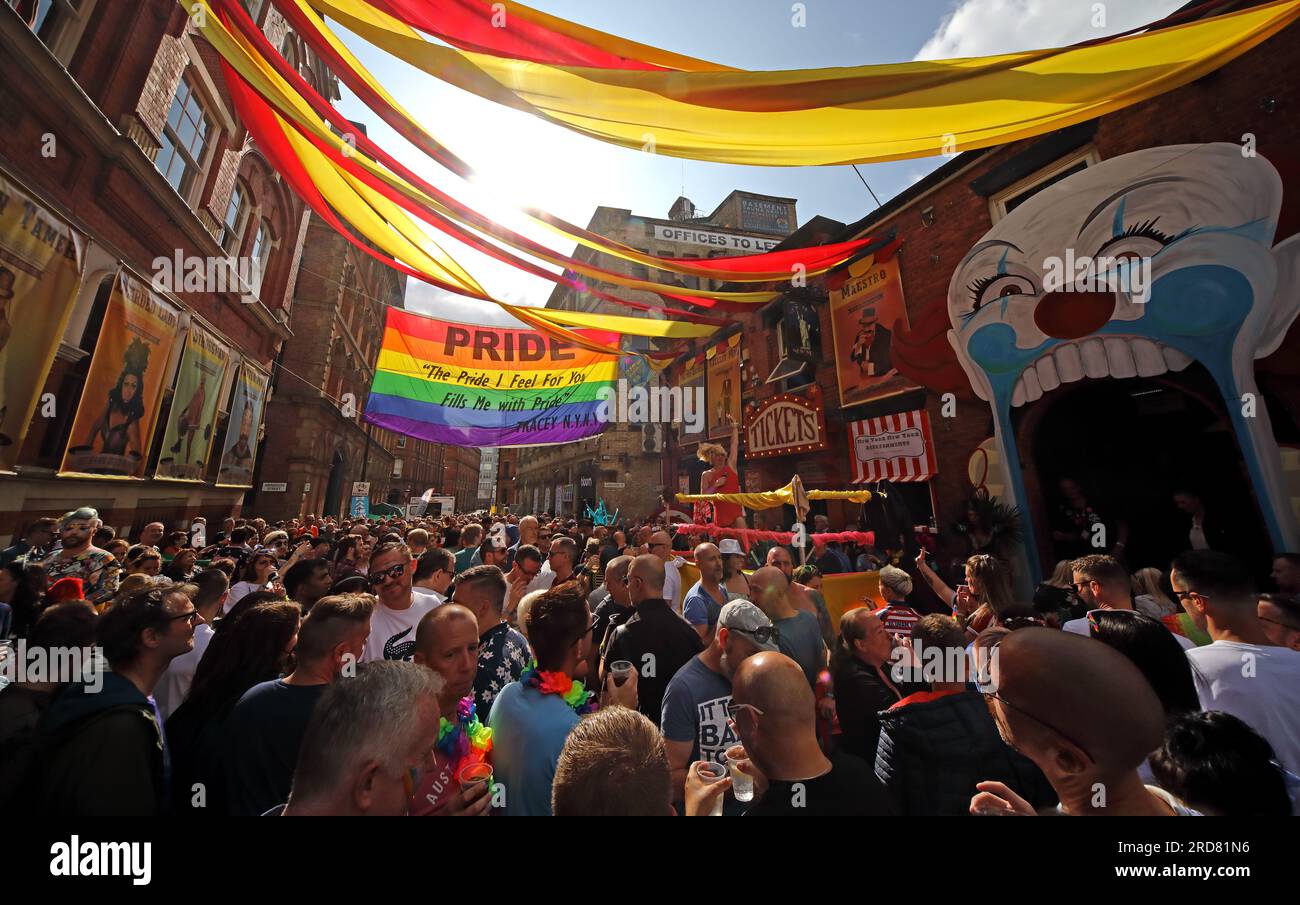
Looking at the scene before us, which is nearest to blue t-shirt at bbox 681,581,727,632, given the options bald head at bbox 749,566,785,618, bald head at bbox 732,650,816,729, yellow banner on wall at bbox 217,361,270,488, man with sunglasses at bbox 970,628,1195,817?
bald head at bbox 749,566,785,618

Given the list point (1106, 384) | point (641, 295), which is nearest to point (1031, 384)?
point (1106, 384)

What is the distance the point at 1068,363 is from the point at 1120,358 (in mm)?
591

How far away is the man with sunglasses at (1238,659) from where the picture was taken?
2158mm

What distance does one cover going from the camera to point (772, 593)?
3711 millimetres

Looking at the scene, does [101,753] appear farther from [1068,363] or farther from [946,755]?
[1068,363]

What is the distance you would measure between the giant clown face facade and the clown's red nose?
2cm

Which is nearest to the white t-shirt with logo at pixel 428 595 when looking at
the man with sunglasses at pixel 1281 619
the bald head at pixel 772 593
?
the bald head at pixel 772 593

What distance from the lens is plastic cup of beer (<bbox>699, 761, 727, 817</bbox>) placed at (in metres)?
1.85

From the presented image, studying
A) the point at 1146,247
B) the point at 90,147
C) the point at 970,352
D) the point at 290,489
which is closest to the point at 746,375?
the point at 970,352

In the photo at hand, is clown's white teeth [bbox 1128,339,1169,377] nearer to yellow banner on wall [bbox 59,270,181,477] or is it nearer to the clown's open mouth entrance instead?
the clown's open mouth entrance

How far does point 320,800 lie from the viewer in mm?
1301

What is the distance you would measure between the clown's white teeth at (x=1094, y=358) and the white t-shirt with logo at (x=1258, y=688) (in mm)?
6087
